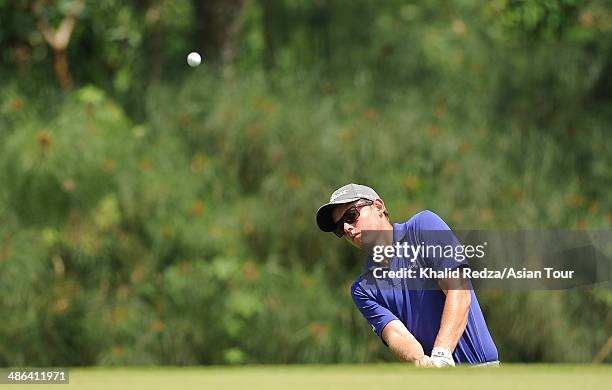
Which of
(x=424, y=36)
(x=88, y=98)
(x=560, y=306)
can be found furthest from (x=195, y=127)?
(x=560, y=306)

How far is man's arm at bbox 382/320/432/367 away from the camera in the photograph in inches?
170

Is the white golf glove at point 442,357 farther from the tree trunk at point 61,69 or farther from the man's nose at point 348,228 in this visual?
the tree trunk at point 61,69

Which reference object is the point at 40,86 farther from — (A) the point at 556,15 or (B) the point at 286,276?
(A) the point at 556,15

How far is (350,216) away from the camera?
4.33 metres

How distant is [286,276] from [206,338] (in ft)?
3.34

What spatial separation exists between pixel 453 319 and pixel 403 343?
0.35 m

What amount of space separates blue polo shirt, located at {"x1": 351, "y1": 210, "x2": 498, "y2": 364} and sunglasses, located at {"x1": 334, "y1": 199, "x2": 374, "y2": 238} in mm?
144

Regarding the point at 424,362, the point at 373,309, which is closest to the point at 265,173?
the point at 373,309

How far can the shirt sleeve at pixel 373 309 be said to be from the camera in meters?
4.58

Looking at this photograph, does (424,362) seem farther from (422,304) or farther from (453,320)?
(422,304)

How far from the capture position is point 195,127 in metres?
14.7

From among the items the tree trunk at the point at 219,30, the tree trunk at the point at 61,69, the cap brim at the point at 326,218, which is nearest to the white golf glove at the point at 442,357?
the cap brim at the point at 326,218

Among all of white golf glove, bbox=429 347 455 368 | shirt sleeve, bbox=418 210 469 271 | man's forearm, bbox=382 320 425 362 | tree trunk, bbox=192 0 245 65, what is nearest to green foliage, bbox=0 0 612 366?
tree trunk, bbox=192 0 245 65

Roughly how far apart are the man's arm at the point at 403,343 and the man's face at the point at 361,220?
0.37 meters
